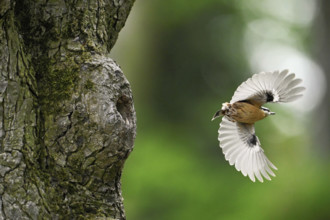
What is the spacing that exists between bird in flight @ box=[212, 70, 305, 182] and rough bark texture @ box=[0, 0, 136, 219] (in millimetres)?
643

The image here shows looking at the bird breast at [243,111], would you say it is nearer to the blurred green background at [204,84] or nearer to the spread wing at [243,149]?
the spread wing at [243,149]

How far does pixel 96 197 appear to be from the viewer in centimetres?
242

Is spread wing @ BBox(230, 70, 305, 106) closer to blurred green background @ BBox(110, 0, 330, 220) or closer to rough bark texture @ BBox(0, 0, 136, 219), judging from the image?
rough bark texture @ BBox(0, 0, 136, 219)

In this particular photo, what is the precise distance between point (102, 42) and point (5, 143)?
53cm

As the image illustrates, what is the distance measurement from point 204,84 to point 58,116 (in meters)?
8.36

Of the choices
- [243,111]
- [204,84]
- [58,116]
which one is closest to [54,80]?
[58,116]

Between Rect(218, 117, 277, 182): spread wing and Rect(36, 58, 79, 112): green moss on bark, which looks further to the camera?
Rect(218, 117, 277, 182): spread wing

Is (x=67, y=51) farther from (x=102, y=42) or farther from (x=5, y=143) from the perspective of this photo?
(x=5, y=143)

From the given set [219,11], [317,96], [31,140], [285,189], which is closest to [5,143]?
[31,140]

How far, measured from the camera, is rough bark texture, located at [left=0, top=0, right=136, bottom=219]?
2.26 meters

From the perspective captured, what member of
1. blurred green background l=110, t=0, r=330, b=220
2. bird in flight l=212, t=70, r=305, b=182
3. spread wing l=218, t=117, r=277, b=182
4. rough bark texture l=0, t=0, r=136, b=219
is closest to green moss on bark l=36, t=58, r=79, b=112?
rough bark texture l=0, t=0, r=136, b=219

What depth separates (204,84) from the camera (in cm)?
1064

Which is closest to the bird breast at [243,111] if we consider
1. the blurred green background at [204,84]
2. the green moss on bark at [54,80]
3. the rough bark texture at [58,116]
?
the rough bark texture at [58,116]

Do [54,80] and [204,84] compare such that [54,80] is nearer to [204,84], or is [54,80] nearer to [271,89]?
[271,89]
